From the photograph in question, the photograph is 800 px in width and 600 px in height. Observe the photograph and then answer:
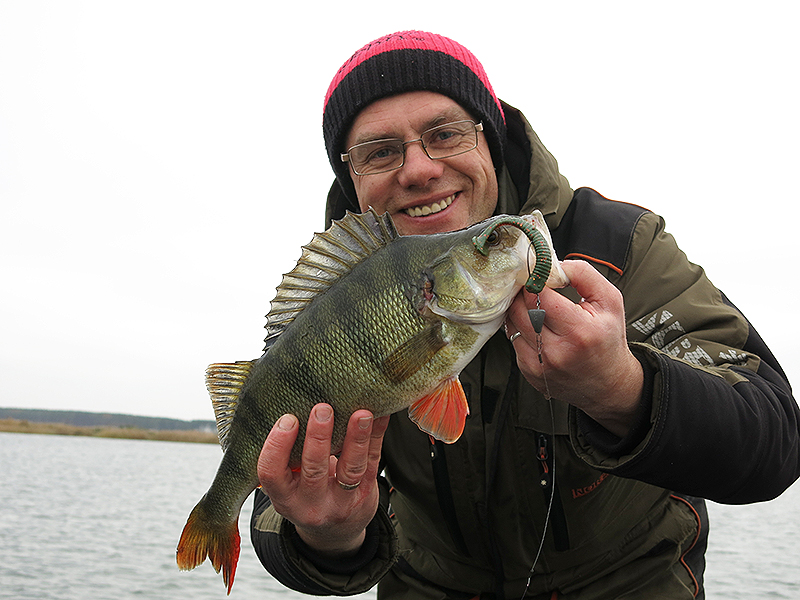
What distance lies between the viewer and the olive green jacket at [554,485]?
2.60m

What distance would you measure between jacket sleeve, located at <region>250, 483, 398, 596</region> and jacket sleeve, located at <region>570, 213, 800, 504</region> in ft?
4.28

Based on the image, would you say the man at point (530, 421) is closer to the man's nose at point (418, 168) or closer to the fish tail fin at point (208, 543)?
the man's nose at point (418, 168)

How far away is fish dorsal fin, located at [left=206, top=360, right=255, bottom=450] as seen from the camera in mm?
2359

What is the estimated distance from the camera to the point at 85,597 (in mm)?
8656

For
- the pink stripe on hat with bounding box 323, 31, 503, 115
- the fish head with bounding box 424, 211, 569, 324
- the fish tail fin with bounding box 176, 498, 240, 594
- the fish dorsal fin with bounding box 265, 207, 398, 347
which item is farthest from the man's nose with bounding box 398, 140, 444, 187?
the fish tail fin with bounding box 176, 498, 240, 594

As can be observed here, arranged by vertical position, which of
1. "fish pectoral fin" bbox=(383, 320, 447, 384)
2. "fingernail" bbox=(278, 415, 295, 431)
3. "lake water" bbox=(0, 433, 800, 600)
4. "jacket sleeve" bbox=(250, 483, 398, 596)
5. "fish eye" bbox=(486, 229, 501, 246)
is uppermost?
"fish eye" bbox=(486, 229, 501, 246)

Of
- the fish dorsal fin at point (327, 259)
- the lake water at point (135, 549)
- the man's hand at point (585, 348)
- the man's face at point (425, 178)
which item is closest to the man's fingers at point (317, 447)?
the fish dorsal fin at point (327, 259)

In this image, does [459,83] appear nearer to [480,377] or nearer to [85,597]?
[480,377]

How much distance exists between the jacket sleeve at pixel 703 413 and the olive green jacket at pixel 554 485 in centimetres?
1

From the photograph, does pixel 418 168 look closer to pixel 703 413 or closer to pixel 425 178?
pixel 425 178

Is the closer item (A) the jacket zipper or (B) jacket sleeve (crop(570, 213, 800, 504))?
(B) jacket sleeve (crop(570, 213, 800, 504))

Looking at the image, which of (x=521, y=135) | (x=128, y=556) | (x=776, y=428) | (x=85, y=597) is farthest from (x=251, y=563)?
(x=776, y=428)

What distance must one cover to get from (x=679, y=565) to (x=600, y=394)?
5.34ft

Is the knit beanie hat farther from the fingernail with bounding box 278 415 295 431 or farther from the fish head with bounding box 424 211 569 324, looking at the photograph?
the fingernail with bounding box 278 415 295 431
